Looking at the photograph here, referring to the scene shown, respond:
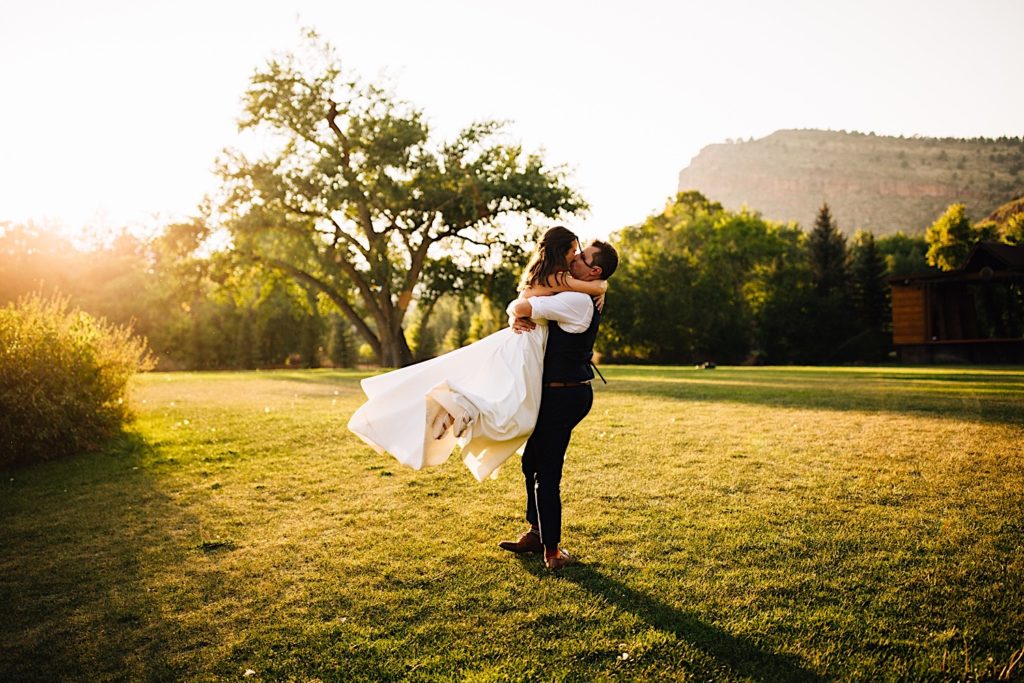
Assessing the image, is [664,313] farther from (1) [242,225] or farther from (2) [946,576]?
(2) [946,576]

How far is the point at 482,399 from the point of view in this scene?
4809mm

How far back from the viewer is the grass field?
12.0ft

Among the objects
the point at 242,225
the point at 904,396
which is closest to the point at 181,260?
the point at 242,225

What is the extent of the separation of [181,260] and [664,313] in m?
34.7

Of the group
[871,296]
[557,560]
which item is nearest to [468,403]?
[557,560]

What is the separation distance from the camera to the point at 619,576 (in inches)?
187

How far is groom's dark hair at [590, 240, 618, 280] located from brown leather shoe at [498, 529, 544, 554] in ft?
7.57

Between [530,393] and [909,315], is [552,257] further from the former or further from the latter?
[909,315]

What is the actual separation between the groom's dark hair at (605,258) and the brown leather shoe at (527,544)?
7.57 feet

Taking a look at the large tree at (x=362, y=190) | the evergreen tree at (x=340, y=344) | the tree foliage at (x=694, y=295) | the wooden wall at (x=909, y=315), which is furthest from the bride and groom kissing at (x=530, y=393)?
the evergreen tree at (x=340, y=344)

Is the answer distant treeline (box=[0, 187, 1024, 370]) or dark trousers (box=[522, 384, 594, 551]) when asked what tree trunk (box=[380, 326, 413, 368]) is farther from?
dark trousers (box=[522, 384, 594, 551])

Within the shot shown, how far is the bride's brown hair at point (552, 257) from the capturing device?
495cm

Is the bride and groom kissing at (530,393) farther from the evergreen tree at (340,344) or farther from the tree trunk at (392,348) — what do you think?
the evergreen tree at (340,344)

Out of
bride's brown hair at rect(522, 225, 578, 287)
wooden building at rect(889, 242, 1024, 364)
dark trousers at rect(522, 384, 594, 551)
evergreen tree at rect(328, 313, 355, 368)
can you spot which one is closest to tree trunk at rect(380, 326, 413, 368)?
evergreen tree at rect(328, 313, 355, 368)
